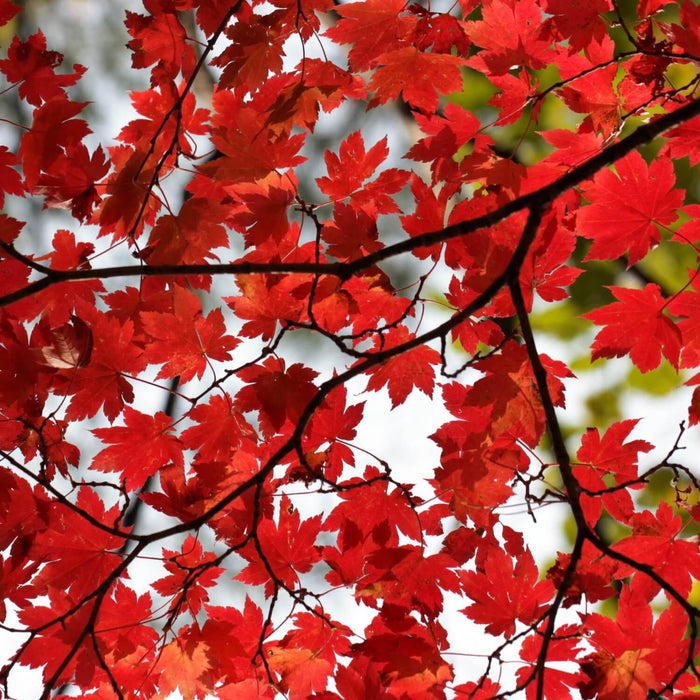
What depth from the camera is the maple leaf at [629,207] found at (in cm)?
149

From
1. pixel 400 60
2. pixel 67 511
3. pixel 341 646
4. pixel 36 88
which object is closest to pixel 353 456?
pixel 341 646

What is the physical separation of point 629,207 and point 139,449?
1301 millimetres

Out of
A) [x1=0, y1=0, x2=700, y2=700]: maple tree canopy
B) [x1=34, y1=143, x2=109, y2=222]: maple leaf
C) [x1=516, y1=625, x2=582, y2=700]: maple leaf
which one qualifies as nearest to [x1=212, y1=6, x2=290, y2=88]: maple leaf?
[x1=0, y1=0, x2=700, y2=700]: maple tree canopy

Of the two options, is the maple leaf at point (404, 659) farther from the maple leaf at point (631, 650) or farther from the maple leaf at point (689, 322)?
the maple leaf at point (689, 322)

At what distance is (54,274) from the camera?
1.13m

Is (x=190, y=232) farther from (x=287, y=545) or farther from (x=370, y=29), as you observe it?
(x=287, y=545)

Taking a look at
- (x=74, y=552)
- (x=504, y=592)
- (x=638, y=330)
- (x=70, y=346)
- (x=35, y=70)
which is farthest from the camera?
(x=35, y=70)

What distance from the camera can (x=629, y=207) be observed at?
1533 millimetres

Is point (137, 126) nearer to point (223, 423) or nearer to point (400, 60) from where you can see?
point (400, 60)

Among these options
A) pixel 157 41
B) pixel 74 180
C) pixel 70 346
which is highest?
pixel 157 41

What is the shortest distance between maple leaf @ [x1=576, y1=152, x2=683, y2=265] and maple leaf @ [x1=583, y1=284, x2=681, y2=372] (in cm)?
11

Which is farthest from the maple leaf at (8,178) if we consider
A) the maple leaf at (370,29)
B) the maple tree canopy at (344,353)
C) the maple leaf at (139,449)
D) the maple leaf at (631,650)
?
the maple leaf at (631,650)

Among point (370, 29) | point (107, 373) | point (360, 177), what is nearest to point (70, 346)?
point (107, 373)

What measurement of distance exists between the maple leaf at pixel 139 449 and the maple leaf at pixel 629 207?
1.11 metres
